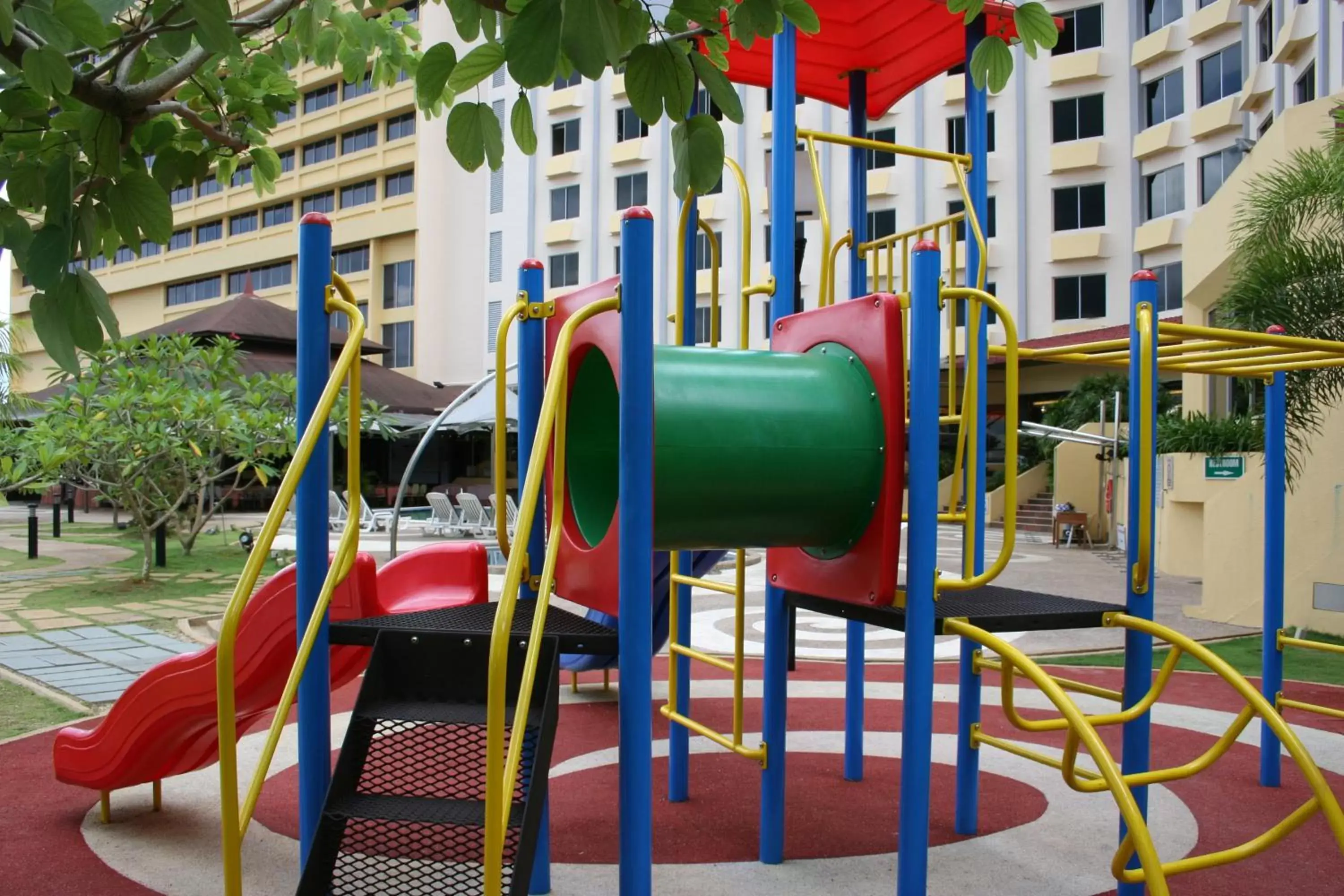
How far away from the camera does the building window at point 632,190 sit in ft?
109

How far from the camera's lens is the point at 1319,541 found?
10.3m

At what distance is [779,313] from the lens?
4.76m

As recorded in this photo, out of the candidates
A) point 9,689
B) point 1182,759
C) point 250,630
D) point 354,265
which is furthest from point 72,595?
point 354,265

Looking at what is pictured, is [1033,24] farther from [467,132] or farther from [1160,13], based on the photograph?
[1160,13]

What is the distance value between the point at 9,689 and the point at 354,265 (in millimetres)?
34827

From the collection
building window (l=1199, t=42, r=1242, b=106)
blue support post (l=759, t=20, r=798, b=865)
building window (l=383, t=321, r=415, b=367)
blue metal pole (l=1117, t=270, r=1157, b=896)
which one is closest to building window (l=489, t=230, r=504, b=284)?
building window (l=383, t=321, r=415, b=367)

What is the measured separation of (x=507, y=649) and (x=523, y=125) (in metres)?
1.27

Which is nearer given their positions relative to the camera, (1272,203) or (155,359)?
(1272,203)

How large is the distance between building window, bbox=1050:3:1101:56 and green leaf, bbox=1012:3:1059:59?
96.2 ft

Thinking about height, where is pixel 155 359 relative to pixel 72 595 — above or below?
above

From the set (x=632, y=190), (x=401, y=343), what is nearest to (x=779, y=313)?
(x=632, y=190)

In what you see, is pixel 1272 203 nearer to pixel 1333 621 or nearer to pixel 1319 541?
pixel 1319 541

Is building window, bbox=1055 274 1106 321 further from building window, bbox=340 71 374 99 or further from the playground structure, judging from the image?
the playground structure

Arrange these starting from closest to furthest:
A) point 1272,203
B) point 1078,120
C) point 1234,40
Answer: point 1272,203 < point 1234,40 < point 1078,120
